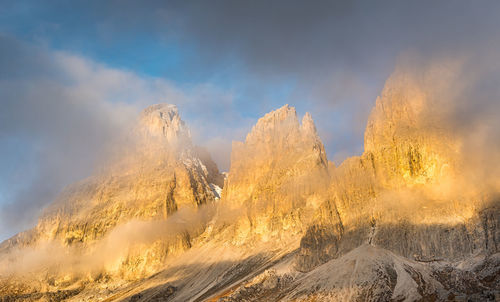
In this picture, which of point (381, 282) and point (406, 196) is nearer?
point (381, 282)

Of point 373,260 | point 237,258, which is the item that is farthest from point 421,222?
point 237,258

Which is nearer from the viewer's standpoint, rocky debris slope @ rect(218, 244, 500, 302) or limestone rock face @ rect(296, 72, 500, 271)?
rocky debris slope @ rect(218, 244, 500, 302)

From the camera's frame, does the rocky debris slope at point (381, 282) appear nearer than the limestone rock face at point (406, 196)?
Yes

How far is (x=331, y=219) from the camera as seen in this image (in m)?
148

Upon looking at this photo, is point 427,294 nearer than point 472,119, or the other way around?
point 427,294

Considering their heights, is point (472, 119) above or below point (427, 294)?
above

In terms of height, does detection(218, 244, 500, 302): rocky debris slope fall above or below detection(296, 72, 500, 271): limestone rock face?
below

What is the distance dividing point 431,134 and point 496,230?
116 ft

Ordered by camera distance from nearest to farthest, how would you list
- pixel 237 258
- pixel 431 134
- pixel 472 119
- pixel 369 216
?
1. pixel 472 119
2. pixel 431 134
3. pixel 369 216
4. pixel 237 258

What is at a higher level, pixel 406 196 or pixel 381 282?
pixel 406 196

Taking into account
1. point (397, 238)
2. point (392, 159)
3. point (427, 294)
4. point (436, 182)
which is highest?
point (392, 159)

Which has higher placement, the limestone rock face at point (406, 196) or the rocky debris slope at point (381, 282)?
the limestone rock face at point (406, 196)

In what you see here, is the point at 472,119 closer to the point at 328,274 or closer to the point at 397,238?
the point at 397,238

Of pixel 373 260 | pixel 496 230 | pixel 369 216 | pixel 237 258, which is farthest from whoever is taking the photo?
pixel 237 258
